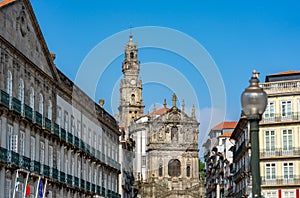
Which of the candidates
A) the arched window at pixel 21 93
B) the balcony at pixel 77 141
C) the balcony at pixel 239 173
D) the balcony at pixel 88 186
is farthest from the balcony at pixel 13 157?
the balcony at pixel 239 173

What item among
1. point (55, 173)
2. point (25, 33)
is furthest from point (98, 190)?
point (25, 33)

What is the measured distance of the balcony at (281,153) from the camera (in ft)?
193

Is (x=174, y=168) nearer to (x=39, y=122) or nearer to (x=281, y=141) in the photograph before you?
(x=281, y=141)

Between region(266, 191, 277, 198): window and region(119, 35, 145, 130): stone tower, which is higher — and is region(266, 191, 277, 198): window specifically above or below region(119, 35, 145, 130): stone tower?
below

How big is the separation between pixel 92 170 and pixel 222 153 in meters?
44.8

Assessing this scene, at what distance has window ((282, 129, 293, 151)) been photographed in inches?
2331

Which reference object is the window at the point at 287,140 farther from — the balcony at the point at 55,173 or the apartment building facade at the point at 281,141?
the balcony at the point at 55,173

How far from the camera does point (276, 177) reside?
5941cm

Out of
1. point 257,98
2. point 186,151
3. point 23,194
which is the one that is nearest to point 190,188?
point 186,151

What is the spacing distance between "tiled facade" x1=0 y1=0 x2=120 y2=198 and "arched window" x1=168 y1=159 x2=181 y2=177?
87388 millimetres

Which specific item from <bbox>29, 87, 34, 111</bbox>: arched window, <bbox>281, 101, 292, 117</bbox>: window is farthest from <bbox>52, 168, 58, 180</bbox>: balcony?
<bbox>281, 101, 292, 117</bbox>: window

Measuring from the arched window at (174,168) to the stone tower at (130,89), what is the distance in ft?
55.1

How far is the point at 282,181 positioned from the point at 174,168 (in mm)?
92325

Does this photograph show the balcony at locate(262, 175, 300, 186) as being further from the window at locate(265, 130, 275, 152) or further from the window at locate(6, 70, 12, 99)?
the window at locate(6, 70, 12, 99)
